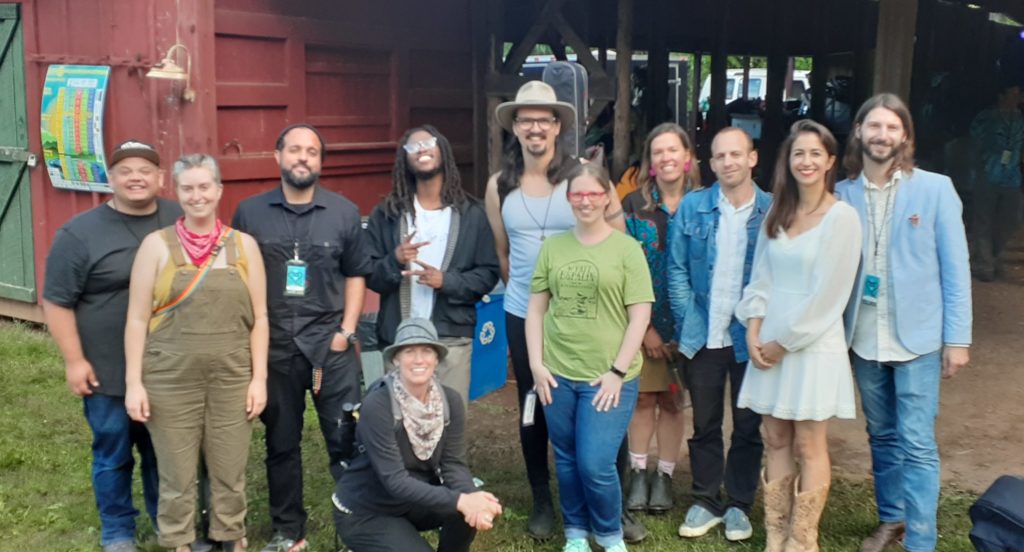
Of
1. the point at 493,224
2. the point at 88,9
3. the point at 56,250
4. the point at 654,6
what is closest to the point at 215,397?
the point at 56,250

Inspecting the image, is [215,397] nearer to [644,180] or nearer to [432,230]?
[432,230]

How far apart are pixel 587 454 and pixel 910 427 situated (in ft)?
3.93

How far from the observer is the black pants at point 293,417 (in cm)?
398

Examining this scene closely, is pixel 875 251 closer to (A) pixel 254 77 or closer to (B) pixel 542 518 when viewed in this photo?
(B) pixel 542 518

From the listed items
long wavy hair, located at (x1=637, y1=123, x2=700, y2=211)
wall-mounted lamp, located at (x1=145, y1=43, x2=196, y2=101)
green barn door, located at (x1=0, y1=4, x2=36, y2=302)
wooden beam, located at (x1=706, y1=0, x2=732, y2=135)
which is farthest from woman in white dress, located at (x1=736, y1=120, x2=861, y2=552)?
wooden beam, located at (x1=706, y1=0, x2=732, y2=135)

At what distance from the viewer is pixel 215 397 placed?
12.3 feet

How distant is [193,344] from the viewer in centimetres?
367

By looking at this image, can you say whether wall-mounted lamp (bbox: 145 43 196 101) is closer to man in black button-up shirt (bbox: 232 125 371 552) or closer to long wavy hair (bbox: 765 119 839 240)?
man in black button-up shirt (bbox: 232 125 371 552)

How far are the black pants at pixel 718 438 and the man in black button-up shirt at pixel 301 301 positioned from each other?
1410 millimetres

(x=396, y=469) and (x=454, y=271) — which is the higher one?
(x=454, y=271)

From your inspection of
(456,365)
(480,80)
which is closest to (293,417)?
(456,365)

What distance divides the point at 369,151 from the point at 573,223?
392cm

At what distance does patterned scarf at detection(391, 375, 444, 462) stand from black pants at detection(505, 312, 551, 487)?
707mm

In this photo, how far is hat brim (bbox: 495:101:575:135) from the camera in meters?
4.07
